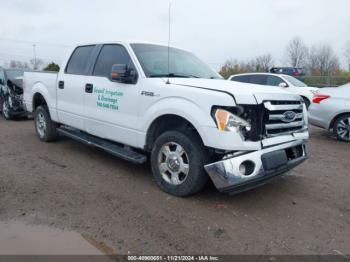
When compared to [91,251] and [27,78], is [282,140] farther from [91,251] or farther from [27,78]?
[27,78]

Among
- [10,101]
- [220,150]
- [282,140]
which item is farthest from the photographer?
[10,101]

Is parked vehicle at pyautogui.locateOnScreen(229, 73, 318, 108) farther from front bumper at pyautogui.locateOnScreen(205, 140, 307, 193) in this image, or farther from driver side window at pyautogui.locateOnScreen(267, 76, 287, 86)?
front bumper at pyautogui.locateOnScreen(205, 140, 307, 193)

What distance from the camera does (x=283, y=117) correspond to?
404 centimetres

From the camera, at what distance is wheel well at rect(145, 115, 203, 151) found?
416 cm

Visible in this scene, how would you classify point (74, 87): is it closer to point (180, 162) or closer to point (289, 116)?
point (180, 162)

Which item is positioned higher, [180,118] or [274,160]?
[180,118]

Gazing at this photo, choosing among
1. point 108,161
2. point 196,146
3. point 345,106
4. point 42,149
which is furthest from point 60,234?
point 345,106

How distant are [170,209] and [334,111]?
570 cm

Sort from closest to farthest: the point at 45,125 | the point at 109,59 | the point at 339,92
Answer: the point at 109,59 < the point at 45,125 < the point at 339,92

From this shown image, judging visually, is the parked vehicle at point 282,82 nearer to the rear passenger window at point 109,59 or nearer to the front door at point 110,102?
the rear passenger window at point 109,59

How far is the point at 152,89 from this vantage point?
4.29 m

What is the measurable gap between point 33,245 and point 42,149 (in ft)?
12.0

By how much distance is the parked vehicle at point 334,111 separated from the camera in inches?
307

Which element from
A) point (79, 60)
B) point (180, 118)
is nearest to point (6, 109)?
point (79, 60)
